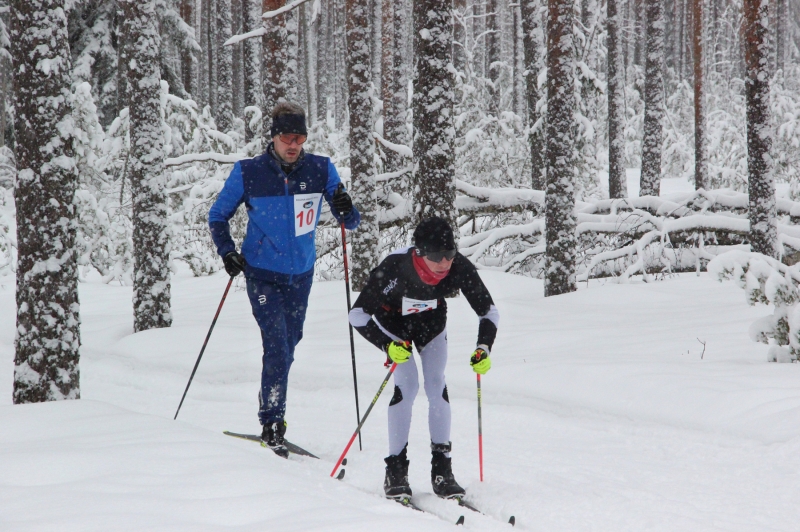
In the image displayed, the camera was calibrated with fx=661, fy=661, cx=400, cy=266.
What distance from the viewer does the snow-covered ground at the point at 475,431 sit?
320cm

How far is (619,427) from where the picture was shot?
17.7 ft

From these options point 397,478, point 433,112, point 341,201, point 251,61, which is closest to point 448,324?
point 433,112

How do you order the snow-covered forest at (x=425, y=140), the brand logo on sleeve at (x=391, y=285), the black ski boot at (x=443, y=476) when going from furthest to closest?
the snow-covered forest at (x=425, y=140) → the brand logo on sleeve at (x=391, y=285) → the black ski boot at (x=443, y=476)

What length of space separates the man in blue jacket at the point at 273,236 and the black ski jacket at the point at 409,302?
90 centimetres

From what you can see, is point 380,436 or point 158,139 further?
point 158,139

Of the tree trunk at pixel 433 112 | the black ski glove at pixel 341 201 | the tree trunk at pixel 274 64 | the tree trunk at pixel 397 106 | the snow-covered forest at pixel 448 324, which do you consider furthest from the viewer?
the tree trunk at pixel 397 106

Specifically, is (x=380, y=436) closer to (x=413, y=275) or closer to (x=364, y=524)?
(x=413, y=275)

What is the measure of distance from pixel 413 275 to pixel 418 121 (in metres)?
4.81

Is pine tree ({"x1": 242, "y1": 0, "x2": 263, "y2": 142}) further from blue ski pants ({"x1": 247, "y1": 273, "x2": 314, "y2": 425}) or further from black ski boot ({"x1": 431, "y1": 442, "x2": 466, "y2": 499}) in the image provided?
black ski boot ({"x1": 431, "y1": 442, "x2": 466, "y2": 499})

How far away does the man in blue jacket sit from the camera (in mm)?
Result: 4898

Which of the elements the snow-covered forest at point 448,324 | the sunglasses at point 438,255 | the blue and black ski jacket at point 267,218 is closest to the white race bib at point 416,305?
the sunglasses at point 438,255

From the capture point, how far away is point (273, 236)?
4898 millimetres

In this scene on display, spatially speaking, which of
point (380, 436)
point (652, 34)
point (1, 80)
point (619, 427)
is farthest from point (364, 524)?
point (1, 80)

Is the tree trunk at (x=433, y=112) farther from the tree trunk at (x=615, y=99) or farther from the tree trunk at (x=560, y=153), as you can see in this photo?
the tree trunk at (x=615, y=99)
